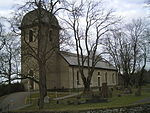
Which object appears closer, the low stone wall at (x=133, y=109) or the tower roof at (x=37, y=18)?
the low stone wall at (x=133, y=109)

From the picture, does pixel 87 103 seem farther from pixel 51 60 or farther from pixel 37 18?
pixel 51 60

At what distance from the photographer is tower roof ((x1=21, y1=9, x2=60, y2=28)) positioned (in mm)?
25531

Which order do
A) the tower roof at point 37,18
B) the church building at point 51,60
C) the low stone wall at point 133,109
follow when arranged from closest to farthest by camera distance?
the low stone wall at point 133,109 → the tower roof at point 37,18 → the church building at point 51,60

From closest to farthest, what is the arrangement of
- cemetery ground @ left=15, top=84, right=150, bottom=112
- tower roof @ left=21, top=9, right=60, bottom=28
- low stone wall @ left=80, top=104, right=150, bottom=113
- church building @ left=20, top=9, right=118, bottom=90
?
low stone wall @ left=80, top=104, right=150, bottom=113, cemetery ground @ left=15, top=84, right=150, bottom=112, tower roof @ left=21, top=9, right=60, bottom=28, church building @ left=20, top=9, right=118, bottom=90

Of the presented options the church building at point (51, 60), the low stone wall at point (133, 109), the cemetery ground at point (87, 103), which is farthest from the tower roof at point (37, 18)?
the low stone wall at point (133, 109)

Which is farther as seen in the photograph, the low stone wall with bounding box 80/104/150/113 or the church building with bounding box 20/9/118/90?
the church building with bounding box 20/9/118/90

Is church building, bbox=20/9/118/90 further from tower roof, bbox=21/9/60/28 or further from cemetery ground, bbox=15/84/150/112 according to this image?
cemetery ground, bbox=15/84/150/112

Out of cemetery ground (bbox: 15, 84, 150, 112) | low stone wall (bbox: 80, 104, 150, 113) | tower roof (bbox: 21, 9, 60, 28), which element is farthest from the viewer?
tower roof (bbox: 21, 9, 60, 28)

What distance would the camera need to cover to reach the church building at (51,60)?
86.9ft

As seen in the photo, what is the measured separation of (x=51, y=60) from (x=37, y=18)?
21.9m

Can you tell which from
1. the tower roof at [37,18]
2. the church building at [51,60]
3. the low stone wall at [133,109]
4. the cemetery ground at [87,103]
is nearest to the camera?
the low stone wall at [133,109]

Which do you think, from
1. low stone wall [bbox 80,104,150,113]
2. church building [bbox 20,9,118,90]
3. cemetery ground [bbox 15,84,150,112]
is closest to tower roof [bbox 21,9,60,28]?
church building [bbox 20,9,118,90]

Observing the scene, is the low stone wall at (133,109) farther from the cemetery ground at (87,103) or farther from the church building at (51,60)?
the church building at (51,60)

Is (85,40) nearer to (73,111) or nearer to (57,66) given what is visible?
(57,66)
